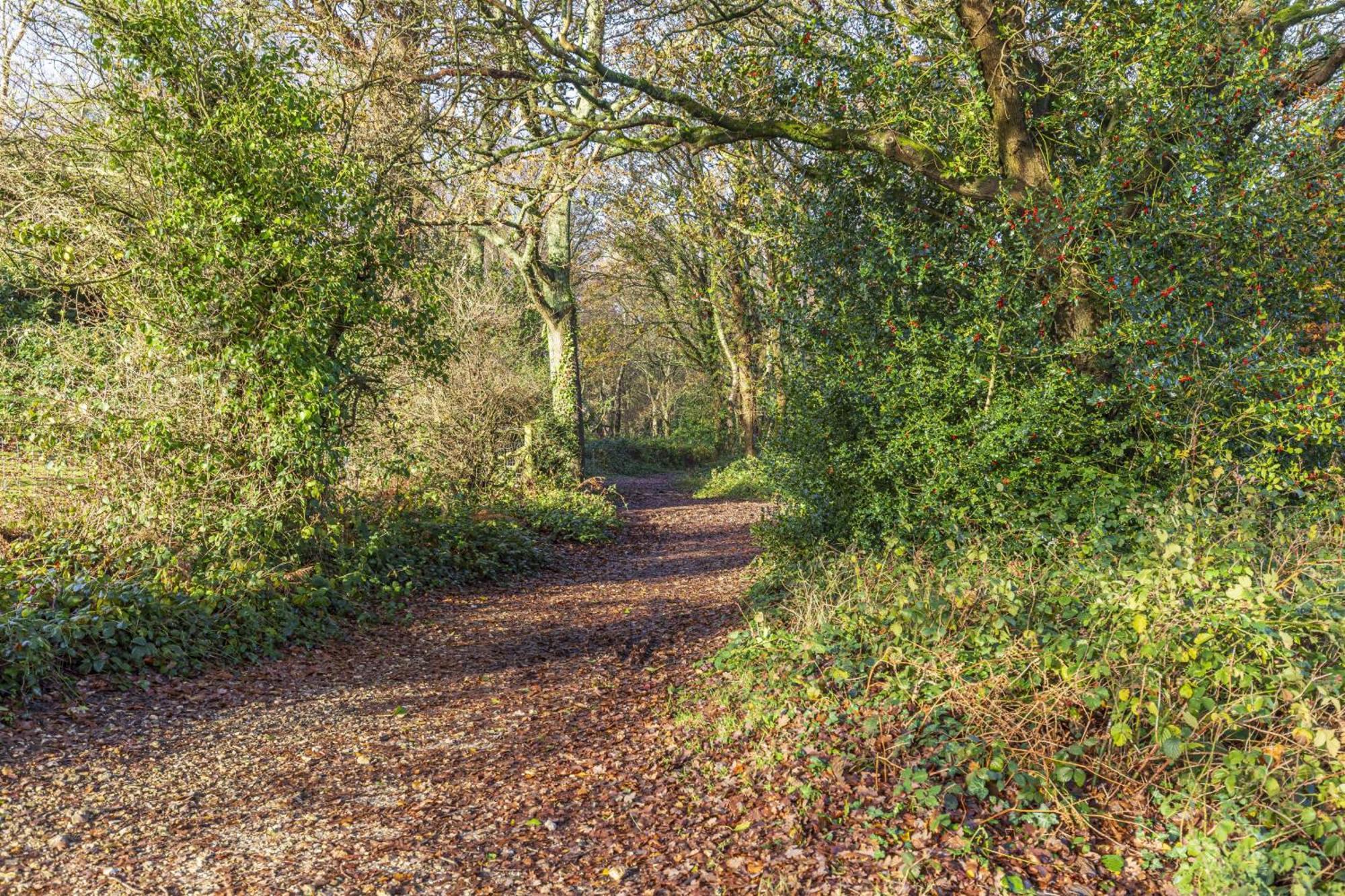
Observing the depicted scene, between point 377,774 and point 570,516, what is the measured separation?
8.22 m

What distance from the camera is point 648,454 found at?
2989 cm

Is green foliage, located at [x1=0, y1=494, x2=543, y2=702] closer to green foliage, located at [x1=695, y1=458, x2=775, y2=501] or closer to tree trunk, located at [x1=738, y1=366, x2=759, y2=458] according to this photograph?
green foliage, located at [x1=695, y1=458, x2=775, y2=501]

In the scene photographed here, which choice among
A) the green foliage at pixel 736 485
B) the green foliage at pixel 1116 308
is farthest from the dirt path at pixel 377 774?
the green foliage at pixel 736 485

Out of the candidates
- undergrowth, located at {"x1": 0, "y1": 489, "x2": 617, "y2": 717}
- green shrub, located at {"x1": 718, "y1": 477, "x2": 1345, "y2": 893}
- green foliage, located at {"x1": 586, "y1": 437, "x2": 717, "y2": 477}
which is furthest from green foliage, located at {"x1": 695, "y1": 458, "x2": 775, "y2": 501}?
green shrub, located at {"x1": 718, "y1": 477, "x2": 1345, "y2": 893}

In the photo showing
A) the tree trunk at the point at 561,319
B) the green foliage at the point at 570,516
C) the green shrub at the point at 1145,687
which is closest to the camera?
the green shrub at the point at 1145,687

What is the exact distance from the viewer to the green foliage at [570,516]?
41.7 ft

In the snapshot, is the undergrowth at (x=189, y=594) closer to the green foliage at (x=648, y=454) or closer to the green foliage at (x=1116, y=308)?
the green foliage at (x=1116, y=308)

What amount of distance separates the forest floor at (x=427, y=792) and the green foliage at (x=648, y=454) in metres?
19.9

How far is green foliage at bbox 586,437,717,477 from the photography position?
27359 millimetres

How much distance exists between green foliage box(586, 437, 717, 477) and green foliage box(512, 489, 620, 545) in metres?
11.9

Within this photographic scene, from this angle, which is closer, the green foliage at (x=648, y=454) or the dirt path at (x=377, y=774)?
the dirt path at (x=377, y=774)

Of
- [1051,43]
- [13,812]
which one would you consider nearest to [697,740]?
[13,812]

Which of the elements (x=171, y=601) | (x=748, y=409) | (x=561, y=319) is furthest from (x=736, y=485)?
(x=171, y=601)

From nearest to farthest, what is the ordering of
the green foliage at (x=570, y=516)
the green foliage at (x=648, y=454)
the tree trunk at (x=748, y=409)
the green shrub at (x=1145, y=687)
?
the green shrub at (x=1145, y=687), the green foliage at (x=570, y=516), the tree trunk at (x=748, y=409), the green foliage at (x=648, y=454)
